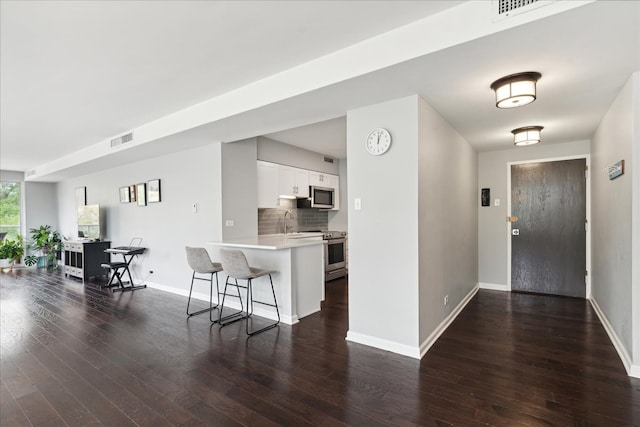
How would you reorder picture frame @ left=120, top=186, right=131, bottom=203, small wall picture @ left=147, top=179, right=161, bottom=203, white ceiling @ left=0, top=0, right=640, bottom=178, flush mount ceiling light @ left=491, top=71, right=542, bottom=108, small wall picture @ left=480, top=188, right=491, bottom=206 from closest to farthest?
white ceiling @ left=0, top=0, right=640, bottom=178 < flush mount ceiling light @ left=491, top=71, right=542, bottom=108 < small wall picture @ left=480, top=188, right=491, bottom=206 < small wall picture @ left=147, top=179, right=161, bottom=203 < picture frame @ left=120, top=186, right=131, bottom=203

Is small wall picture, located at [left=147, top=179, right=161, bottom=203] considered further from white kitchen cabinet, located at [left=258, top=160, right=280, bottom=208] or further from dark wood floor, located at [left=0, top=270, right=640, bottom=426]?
dark wood floor, located at [left=0, top=270, right=640, bottom=426]

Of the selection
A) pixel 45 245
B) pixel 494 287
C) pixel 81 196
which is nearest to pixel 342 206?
pixel 494 287

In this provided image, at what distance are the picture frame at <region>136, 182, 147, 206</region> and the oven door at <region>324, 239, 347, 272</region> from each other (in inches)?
130

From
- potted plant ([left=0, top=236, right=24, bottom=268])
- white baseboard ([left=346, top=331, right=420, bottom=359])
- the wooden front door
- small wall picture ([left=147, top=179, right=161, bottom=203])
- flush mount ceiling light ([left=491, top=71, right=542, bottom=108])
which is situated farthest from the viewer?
potted plant ([left=0, top=236, right=24, bottom=268])

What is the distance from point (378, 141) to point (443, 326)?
6.76ft

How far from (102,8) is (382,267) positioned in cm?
278

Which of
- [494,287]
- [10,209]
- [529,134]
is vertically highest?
[529,134]

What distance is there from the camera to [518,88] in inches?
95.0

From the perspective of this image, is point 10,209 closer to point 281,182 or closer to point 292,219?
point 292,219

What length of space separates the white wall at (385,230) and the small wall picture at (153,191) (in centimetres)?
377

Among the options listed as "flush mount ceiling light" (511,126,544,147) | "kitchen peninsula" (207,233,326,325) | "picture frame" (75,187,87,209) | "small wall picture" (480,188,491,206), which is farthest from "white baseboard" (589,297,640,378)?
"picture frame" (75,187,87,209)

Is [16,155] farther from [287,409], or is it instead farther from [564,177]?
[564,177]

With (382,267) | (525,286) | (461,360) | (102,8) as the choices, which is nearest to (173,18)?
(102,8)

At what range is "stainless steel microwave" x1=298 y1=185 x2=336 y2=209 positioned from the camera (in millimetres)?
6192
